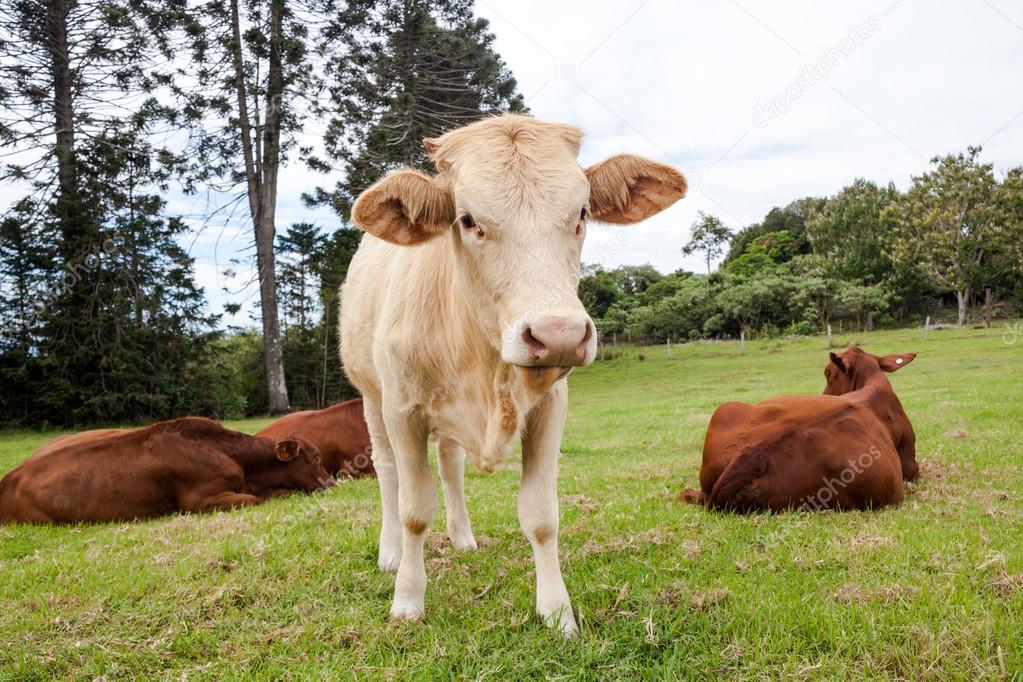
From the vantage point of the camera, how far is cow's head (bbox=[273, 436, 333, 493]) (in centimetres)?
681

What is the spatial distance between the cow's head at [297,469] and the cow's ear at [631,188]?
15.0 feet

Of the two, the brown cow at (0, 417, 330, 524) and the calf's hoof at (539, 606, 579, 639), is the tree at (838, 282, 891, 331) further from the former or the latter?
the calf's hoof at (539, 606, 579, 639)

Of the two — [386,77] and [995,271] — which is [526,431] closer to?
[386,77]

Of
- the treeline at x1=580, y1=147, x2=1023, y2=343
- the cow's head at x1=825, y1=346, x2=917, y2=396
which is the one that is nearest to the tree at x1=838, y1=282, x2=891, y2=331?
the treeline at x1=580, y1=147, x2=1023, y2=343

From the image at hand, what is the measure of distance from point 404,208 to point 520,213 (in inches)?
23.6

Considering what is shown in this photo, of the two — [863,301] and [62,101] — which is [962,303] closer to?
[863,301]

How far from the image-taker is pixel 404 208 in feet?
10.2

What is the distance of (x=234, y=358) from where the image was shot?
26.8 metres

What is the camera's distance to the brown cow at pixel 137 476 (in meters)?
5.90

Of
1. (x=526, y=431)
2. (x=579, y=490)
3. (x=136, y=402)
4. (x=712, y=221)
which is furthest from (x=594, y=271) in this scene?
(x=712, y=221)

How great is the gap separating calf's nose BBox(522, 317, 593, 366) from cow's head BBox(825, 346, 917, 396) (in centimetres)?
518

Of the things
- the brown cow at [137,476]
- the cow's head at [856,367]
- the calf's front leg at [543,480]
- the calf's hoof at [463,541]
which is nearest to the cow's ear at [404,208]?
the calf's front leg at [543,480]

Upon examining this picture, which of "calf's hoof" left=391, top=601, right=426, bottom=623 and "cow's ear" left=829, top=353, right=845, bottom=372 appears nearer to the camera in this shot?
"calf's hoof" left=391, top=601, right=426, bottom=623

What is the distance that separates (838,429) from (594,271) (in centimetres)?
3384
